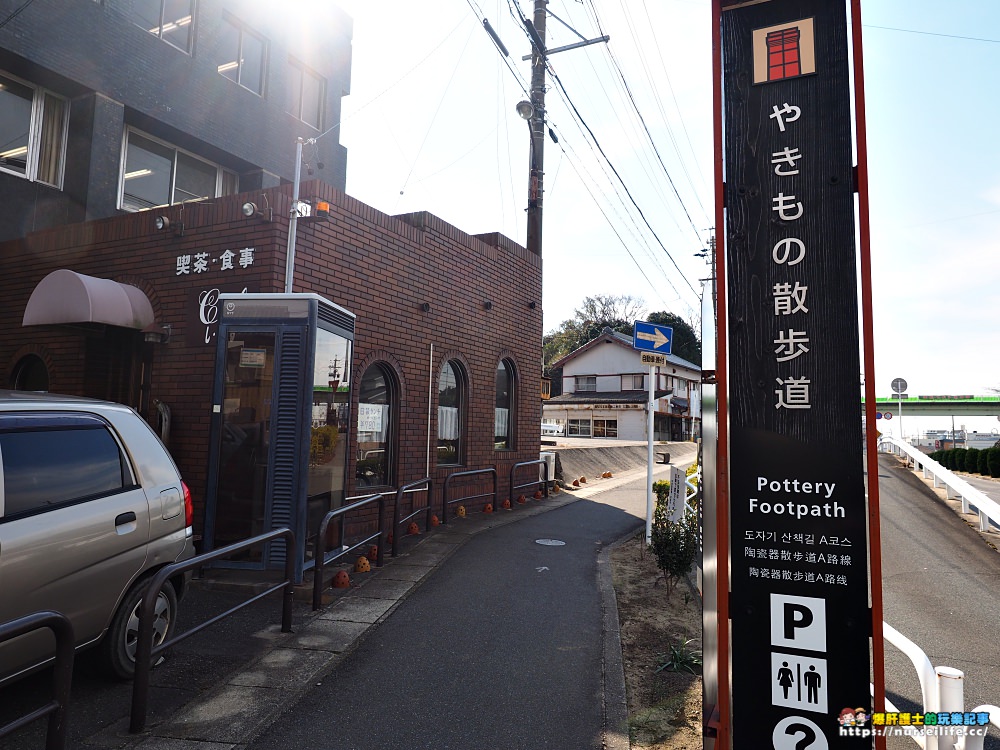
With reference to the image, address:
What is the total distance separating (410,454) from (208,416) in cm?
317

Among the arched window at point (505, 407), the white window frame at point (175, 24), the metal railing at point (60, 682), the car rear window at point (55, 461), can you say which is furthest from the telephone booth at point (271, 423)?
the white window frame at point (175, 24)

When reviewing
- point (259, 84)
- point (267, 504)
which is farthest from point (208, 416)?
point (259, 84)

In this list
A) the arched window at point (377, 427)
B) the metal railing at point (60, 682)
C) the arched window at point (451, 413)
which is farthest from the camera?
the arched window at point (451, 413)

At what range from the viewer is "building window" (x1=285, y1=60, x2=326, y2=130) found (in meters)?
17.4

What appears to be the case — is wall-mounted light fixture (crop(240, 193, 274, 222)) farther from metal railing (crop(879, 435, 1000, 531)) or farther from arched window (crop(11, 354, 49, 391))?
metal railing (crop(879, 435, 1000, 531))

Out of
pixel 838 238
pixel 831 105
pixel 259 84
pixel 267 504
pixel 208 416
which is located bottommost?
pixel 267 504

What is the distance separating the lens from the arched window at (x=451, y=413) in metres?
11.3

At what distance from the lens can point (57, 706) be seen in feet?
9.39

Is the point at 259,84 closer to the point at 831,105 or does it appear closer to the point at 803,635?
the point at 831,105

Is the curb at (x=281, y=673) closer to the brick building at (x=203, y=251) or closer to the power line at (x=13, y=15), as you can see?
the brick building at (x=203, y=251)

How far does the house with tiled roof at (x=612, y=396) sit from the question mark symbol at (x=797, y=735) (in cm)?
4302

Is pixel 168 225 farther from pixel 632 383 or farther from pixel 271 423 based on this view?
pixel 632 383

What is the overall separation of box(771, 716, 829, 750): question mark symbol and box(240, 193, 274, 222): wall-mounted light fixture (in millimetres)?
7708

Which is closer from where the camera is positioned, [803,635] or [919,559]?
[803,635]
